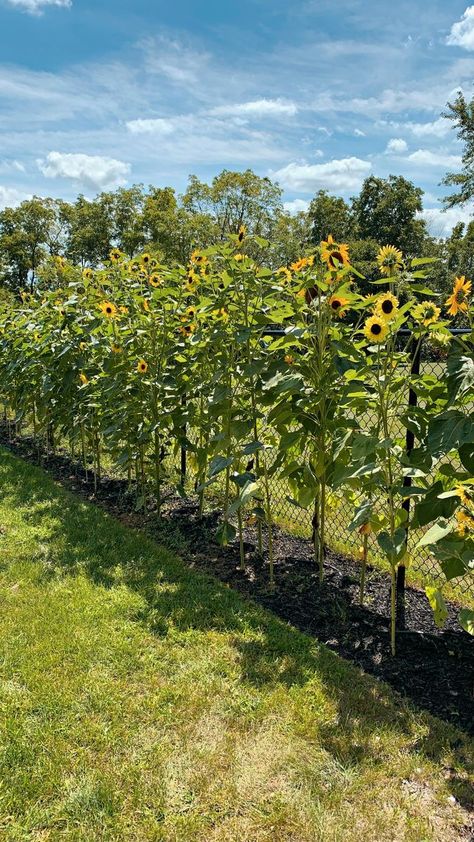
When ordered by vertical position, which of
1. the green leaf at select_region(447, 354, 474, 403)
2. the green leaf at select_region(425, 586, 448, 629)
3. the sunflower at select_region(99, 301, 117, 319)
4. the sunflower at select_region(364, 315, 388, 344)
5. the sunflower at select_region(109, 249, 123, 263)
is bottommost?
the green leaf at select_region(425, 586, 448, 629)

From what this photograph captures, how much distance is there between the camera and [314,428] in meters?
2.72

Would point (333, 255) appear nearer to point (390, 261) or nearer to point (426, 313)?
point (390, 261)

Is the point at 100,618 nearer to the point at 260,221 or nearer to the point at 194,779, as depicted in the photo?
the point at 194,779

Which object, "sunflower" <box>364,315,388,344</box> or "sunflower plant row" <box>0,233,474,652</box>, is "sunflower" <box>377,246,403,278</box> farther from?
"sunflower" <box>364,315,388,344</box>

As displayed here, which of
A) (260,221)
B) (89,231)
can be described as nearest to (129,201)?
(89,231)

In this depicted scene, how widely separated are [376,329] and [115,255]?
2451mm

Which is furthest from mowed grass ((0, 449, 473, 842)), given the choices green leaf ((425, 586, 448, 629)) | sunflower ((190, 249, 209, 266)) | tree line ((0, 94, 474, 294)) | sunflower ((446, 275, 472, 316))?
tree line ((0, 94, 474, 294))

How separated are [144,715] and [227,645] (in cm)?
55

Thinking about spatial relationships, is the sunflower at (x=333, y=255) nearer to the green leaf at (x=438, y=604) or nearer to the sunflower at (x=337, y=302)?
the sunflower at (x=337, y=302)

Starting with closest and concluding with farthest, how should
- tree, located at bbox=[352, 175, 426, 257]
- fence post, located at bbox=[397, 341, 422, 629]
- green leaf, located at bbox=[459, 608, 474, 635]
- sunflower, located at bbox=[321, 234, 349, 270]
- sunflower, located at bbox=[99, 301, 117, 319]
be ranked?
green leaf, located at bbox=[459, 608, 474, 635], sunflower, located at bbox=[321, 234, 349, 270], fence post, located at bbox=[397, 341, 422, 629], sunflower, located at bbox=[99, 301, 117, 319], tree, located at bbox=[352, 175, 426, 257]

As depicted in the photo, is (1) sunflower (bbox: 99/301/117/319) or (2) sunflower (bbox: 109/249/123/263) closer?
(1) sunflower (bbox: 99/301/117/319)

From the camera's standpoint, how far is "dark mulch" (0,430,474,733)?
7.44ft

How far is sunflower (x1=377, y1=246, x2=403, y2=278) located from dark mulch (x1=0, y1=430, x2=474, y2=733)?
155 cm

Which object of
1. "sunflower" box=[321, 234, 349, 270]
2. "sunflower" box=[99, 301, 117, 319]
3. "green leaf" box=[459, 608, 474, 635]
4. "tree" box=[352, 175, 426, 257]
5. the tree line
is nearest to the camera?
"green leaf" box=[459, 608, 474, 635]
